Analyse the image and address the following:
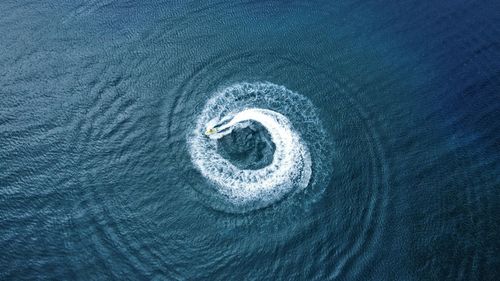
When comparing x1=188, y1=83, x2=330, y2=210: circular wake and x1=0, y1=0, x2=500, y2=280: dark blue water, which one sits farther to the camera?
x1=188, y1=83, x2=330, y2=210: circular wake

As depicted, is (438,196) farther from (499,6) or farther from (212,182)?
(499,6)

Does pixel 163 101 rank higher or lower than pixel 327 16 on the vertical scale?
lower

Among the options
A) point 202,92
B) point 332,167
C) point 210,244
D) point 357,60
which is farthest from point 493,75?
point 210,244

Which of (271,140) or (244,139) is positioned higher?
(244,139)

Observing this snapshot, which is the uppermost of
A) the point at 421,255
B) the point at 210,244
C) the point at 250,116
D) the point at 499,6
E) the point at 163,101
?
the point at 499,6
